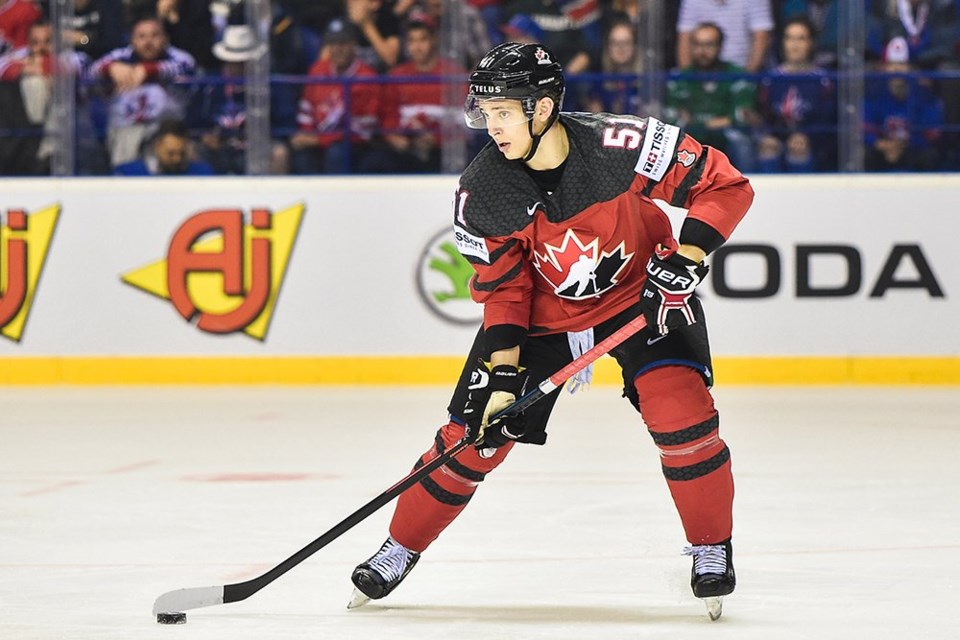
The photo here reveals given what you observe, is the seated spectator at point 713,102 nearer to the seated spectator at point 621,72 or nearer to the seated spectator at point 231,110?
the seated spectator at point 621,72

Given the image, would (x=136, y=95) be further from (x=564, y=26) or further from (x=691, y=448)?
(x=691, y=448)

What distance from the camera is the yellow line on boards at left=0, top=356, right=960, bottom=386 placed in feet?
25.9

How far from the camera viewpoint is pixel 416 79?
816 cm

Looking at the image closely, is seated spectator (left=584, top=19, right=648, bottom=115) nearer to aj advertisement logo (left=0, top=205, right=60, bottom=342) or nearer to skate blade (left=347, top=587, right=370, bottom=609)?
aj advertisement logo (left=0, top=205, right=60, bottom=342)

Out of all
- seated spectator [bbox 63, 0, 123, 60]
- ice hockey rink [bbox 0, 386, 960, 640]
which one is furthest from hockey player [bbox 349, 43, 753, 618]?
seated spectator [bbox 63, 0, 123, 60]

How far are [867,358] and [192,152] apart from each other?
336cm

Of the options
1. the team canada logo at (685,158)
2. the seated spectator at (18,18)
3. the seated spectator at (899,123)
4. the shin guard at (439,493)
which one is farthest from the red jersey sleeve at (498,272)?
the seated spectator at (18,18)

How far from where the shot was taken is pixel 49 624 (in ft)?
10.4

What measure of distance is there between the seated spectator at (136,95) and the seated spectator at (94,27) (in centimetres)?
6

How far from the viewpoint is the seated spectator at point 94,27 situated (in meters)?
8.14

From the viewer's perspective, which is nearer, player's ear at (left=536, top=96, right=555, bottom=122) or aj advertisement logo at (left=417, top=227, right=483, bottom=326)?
player's ear at (left=536, top=96, right=555, bottom=122)

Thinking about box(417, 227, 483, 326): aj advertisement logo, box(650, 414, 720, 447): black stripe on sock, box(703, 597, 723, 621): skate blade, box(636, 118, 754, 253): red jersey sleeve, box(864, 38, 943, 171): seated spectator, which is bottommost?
box(417, 227, 483, 326): aj advertisement logo

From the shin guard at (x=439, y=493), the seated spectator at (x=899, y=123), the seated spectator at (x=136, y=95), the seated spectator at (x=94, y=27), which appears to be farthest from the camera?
the seated spectator at (x=136, y=95)

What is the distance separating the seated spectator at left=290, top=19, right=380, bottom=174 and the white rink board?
0.13 meters
